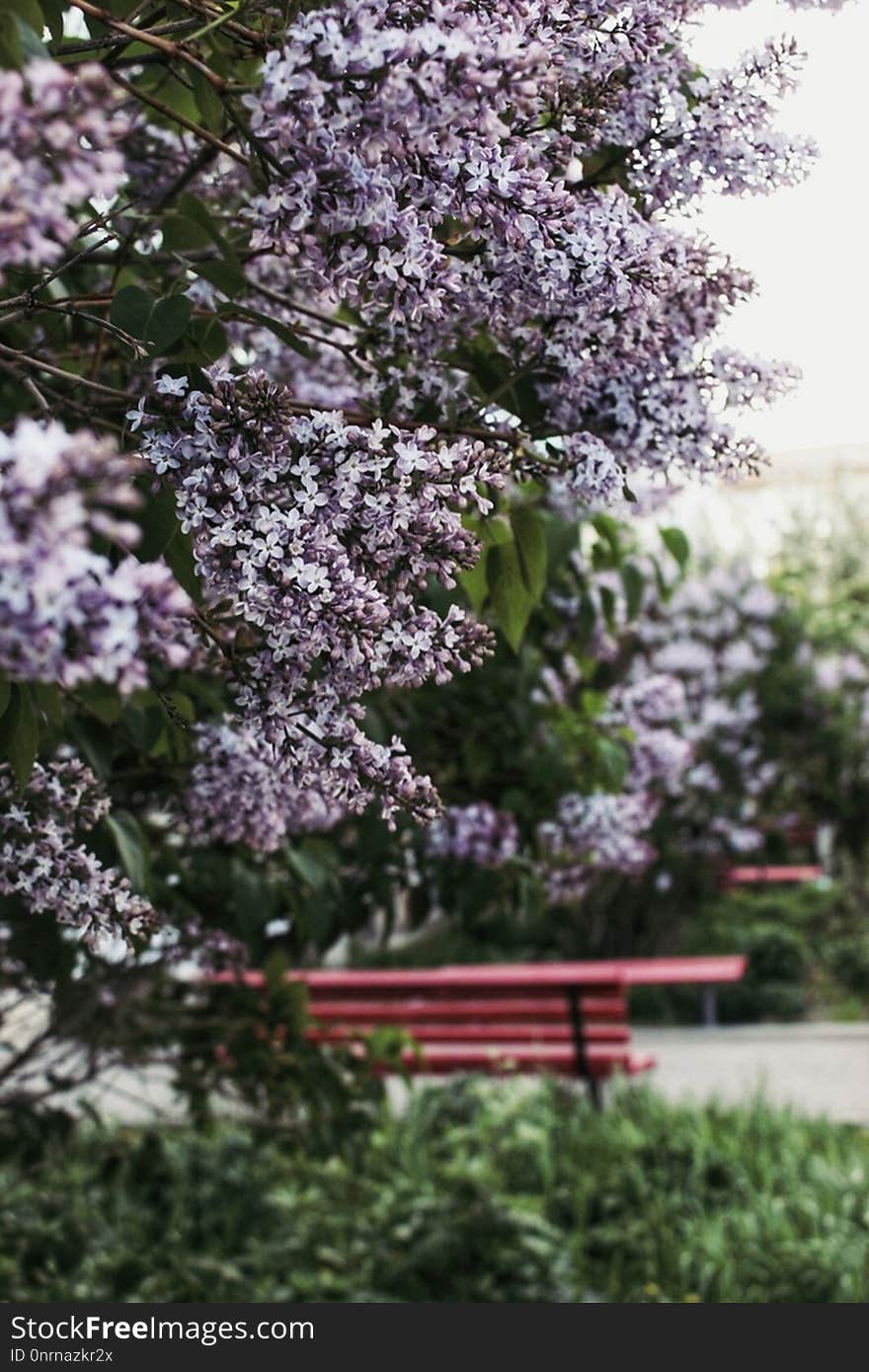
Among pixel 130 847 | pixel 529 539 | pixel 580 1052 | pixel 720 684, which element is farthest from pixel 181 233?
pixel 720 684

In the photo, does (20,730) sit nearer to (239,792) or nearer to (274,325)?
(274,325)

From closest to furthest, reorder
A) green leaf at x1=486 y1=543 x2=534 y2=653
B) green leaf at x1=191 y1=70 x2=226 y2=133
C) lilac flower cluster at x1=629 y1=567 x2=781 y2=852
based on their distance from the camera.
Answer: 1. green leaf at x1=191 y1=70 x2=226 y2=133
2. green leaf at x1=486 y1=543 x2=534 y2=653
3. lilac flower cluster at x1=629 y1=567 x2=781 y2=852

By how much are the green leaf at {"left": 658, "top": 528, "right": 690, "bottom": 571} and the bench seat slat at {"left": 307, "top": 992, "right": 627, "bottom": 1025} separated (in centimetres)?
484

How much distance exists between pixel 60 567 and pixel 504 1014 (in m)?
7.33

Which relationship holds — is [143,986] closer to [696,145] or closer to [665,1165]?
[665,1165]

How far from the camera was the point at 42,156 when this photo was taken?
110 cm

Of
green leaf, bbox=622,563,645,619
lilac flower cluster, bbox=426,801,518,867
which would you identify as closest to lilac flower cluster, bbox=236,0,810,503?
green leaf, bbox=622,563,645,619

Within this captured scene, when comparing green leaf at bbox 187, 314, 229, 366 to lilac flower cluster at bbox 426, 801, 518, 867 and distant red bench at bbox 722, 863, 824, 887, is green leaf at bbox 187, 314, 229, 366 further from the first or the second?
distant red bench at bbox 722, 863, 824, 887

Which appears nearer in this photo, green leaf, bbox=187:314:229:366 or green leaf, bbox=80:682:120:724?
green leaf, bbox=187:314:229:366

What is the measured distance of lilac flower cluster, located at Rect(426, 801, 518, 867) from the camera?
3814 millimetres

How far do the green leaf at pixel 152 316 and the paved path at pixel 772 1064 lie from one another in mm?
6261

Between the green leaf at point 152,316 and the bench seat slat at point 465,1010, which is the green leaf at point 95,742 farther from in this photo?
the bench seat slat at point 465,1010

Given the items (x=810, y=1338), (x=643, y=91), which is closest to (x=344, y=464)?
(x=643, y=91)

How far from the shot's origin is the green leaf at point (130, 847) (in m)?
2.26
